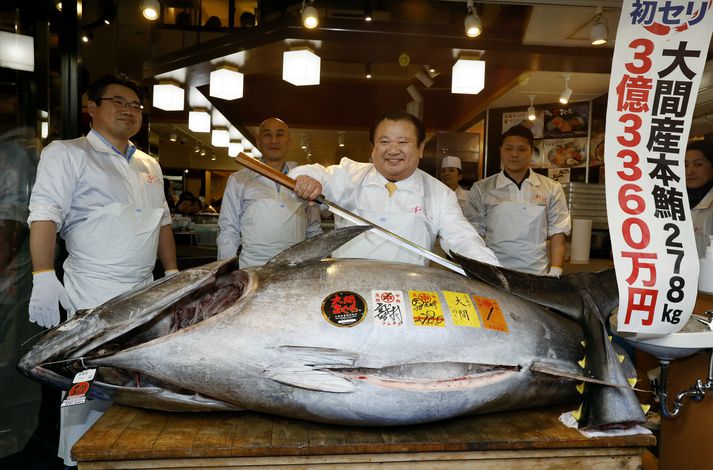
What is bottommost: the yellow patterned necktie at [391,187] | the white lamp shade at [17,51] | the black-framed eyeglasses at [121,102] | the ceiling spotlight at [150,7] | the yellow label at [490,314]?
the yellow label at [490,314]

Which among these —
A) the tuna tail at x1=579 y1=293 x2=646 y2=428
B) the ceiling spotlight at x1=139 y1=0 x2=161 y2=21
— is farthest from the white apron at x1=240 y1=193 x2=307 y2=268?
the tuna tail at x1=579 y1=293 x2=646 y2=428

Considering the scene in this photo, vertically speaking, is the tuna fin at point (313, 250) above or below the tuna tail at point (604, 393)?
above

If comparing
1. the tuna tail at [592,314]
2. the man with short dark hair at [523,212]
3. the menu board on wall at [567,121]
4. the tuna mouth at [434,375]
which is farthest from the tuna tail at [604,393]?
the menu board on wall at [567,121]

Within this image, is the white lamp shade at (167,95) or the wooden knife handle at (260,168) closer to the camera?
the wooden knife handle at (260,168)

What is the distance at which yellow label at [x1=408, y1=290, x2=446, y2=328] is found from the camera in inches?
61.0

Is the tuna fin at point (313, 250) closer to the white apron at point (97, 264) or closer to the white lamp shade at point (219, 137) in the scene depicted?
the white apron at point (97, 264)

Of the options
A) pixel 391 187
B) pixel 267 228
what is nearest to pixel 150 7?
pixel 267 228

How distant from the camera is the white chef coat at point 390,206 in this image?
95.0 inches

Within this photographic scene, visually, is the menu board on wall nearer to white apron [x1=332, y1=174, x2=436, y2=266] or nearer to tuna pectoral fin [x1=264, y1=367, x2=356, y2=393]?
white apron [x1=332, y1=174, x2=436, y2=266]

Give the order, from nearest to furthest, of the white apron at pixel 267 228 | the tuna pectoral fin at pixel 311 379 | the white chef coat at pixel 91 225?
the tuna pectoral fin at pixel 311 379 < the white chef coat at pixel 91 225 < the white apron at pixel 267 228

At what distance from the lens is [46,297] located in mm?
2166

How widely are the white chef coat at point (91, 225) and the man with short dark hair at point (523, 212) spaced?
2.65 metres

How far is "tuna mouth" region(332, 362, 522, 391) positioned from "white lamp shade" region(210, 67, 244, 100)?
485cm

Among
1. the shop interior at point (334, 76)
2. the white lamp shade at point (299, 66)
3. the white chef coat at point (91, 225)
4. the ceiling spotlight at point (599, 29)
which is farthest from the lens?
the white lamp shade at point (299, 66)
